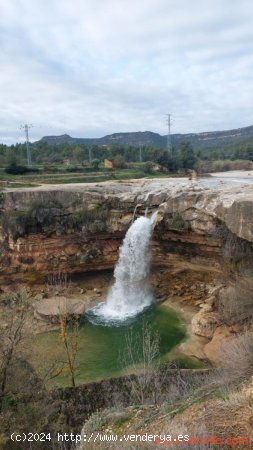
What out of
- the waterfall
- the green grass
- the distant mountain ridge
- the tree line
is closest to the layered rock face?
the waterfall

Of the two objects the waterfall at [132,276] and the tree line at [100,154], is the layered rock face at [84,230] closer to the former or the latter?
the waterfall at [132,276]

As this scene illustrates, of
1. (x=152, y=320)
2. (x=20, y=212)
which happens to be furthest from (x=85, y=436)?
(x=20, y=212)

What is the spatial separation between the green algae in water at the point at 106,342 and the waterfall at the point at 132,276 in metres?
1.44

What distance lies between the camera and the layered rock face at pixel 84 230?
77.8ft

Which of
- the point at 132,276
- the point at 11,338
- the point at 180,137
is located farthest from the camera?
the point at 180,137

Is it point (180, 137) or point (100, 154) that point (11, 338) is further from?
point (180, 137)

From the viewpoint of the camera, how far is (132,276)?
25047mm

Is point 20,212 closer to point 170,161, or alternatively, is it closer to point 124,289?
point 124,289

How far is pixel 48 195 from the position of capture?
25875 mm

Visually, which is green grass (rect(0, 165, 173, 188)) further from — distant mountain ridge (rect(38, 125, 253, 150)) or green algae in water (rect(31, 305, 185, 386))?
distant mountain ridge (rect(38, 125, 253, 150))

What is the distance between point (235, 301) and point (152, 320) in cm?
588

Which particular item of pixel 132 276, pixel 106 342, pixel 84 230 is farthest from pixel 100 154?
pixel 106 342

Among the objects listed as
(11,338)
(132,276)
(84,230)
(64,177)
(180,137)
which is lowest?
(132,276)

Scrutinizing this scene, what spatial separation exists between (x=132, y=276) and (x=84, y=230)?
4.56m
